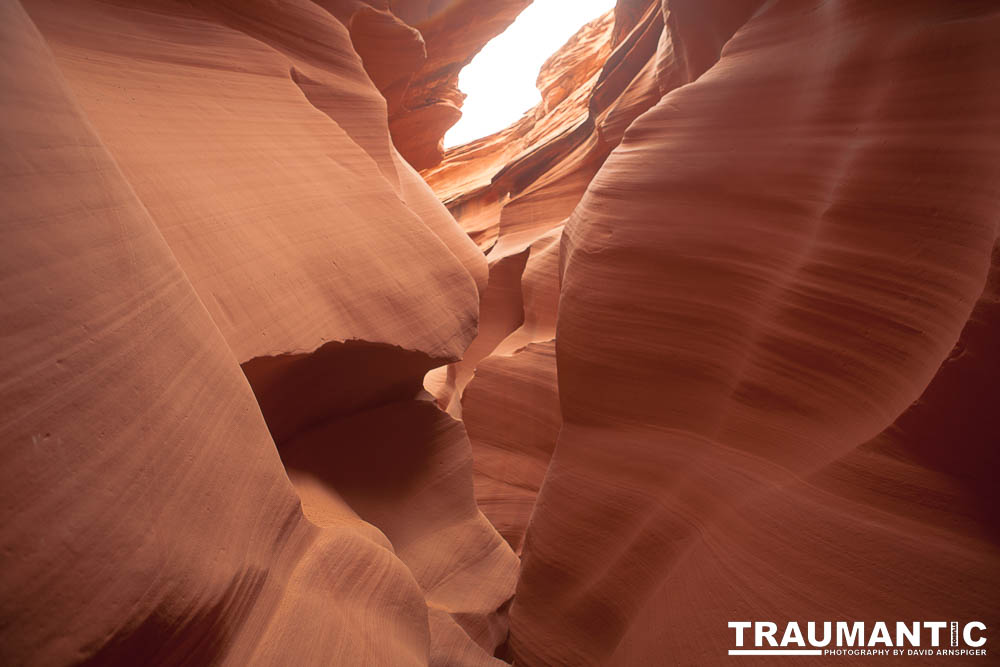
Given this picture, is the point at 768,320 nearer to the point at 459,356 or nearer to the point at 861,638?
the point at 861,638

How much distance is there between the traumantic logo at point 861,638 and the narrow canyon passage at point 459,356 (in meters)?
0.02

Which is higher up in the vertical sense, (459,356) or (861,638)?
(459,356)

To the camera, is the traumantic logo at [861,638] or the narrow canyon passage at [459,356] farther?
the traumantic logo at [861,638]

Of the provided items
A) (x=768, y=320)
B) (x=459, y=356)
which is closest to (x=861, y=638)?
(x=768, y=320)

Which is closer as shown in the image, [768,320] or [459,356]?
[768,320]

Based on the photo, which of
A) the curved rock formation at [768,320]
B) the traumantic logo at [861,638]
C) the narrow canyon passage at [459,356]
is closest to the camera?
the narrow canyon passage at [459,356]

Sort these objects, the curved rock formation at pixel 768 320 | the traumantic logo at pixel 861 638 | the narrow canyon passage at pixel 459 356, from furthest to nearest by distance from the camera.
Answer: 1. the curved rock formation at pixel 768 320
2. the traumantic logo at pixel 861 638
3. the narrow canyon passage at pixel 459 356

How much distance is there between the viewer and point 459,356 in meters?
2.92

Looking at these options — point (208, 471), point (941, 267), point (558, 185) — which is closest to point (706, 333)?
point (941, 267)

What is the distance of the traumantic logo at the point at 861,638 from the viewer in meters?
1.36

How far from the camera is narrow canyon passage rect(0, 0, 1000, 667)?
105 cm

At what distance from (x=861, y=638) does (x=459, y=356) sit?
2.07 meters

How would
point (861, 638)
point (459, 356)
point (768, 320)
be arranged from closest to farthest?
1. point (861, 638)
2. point (768, 320)
3. point (459, 356)

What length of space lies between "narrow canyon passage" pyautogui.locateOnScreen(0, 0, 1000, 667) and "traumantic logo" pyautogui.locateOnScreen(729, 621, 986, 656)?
0.05ft
